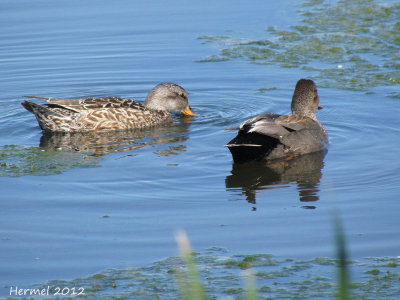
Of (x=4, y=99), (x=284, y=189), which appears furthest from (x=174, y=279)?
(x=4, y=99)

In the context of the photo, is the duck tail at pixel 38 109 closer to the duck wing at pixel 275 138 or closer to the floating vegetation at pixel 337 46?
the duck wing at pixel 275 138

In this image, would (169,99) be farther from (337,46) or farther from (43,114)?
(337,46)

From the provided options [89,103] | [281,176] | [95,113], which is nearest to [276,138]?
[281,176]

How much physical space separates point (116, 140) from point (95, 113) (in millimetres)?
763

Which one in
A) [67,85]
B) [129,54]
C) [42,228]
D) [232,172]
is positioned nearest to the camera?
[42,228]

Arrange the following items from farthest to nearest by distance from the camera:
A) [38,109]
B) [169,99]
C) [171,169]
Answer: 1. [169,99]
2. [38,109]
3. [171,169]

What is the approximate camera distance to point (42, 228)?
656 cm

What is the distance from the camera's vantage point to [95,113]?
10609mm

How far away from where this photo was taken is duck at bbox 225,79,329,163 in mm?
→ 8453

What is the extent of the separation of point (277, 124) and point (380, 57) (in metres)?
→ 4.97

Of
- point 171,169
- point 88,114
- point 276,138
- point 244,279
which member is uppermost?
point 88,114

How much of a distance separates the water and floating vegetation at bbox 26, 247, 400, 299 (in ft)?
0.60

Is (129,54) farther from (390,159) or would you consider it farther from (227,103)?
(390,159)

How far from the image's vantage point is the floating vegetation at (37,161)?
8.33 meters
